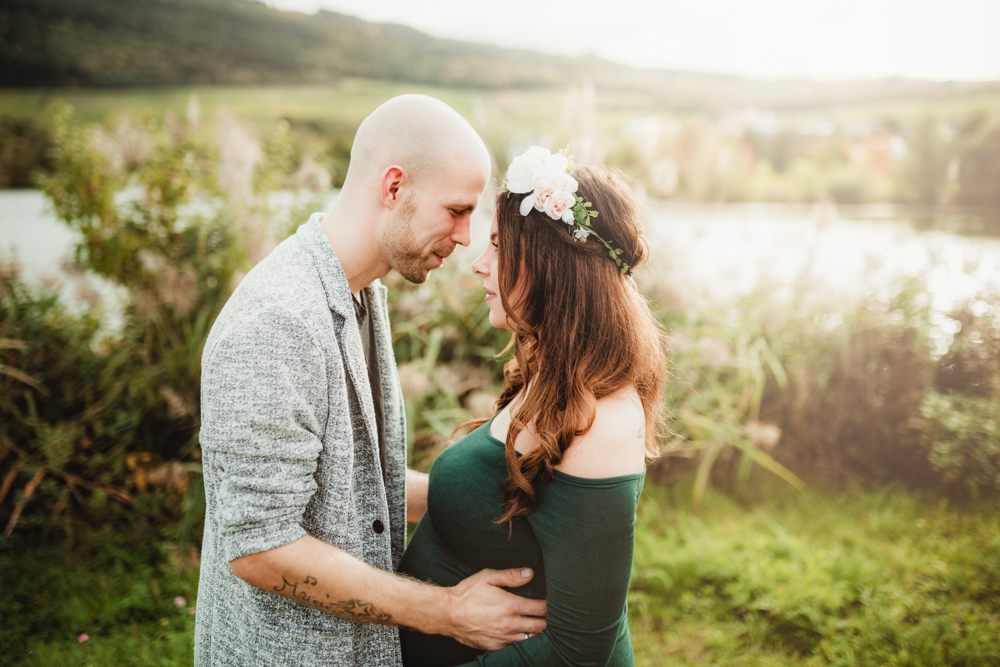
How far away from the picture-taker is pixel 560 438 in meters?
1.33

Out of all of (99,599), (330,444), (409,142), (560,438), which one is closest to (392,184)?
(409,142)

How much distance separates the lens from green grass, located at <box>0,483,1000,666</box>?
2547 mm

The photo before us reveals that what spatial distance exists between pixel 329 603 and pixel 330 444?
39 centimetres

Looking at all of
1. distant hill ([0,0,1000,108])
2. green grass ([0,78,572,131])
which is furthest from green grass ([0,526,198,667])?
distant hill ([0,0,1000,108])

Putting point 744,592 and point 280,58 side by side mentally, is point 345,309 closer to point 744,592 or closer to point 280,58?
point 744,592

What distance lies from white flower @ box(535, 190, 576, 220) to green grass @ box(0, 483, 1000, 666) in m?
2.35

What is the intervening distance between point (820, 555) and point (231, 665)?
3169 mm

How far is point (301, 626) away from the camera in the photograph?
138 centimetres

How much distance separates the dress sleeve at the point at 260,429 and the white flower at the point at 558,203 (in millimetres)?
735

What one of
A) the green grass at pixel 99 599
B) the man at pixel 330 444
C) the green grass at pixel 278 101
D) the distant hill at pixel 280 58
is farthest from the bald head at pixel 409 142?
the distant hill at pixel 280 58

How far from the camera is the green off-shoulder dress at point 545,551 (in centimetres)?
125

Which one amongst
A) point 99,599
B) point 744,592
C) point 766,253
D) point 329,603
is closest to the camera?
point 329,603

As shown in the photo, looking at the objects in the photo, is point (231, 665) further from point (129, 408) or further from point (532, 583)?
point (129, 408)

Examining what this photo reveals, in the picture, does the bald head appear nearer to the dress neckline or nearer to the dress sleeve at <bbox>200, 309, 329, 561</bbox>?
the dress sleeve at <bbox>200, 309, 329, 561</bbox>
